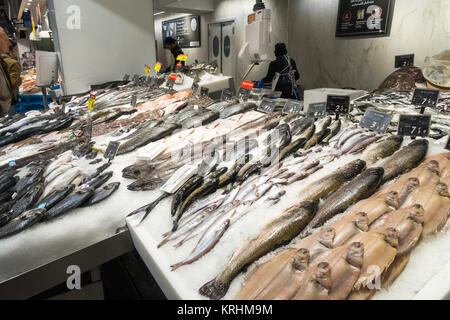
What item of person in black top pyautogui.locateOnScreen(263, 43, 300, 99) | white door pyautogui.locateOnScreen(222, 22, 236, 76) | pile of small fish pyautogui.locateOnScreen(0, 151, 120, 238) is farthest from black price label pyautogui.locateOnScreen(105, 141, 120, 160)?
white door pyautogui.locateOnScreen(222, 22, 236, 76)

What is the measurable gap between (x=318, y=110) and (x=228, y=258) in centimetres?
167

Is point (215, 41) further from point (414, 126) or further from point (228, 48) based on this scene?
point (414, 126)

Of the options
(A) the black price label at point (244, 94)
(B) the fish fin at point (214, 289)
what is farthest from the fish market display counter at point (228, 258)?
(A) the black price label at point (244, 94)

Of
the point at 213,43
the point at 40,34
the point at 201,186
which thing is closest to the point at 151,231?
the point at 201,186

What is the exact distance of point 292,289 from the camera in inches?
35.8

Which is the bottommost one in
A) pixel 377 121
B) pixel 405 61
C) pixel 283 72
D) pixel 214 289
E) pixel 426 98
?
pixel 214 289

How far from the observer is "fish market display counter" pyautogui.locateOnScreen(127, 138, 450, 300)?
0.93 meters

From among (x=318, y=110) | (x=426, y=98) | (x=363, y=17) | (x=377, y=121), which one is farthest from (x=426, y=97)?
(x=363, y=17)

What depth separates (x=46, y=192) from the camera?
176 centimetres

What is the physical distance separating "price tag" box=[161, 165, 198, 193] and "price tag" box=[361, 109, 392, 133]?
1285 mm

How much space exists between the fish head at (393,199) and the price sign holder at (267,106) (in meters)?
1.61
